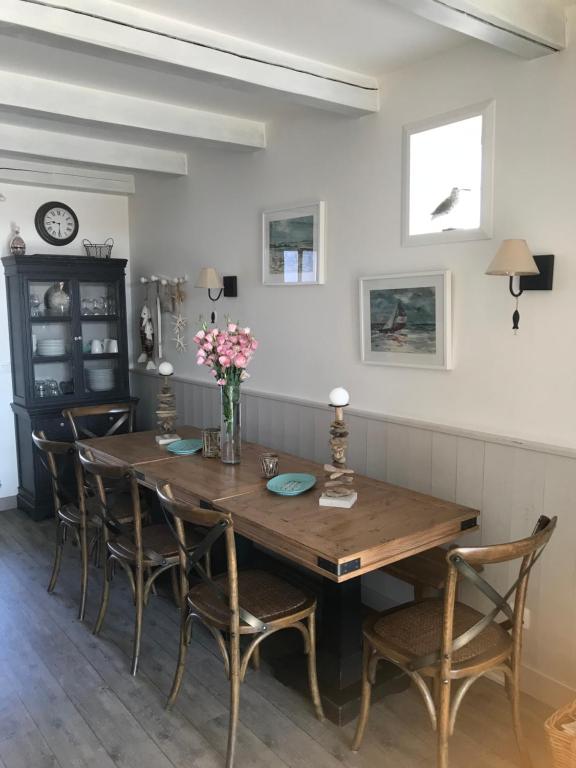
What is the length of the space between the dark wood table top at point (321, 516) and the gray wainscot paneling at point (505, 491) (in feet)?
0.80

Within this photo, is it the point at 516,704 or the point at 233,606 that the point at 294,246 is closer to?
the point at 233,606

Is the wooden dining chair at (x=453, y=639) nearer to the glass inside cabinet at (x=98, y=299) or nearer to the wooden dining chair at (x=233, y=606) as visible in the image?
the wooden dining chair at (x=233, y=606)

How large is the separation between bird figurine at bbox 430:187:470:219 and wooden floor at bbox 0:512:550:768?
2002 mm

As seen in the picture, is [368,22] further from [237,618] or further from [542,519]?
[237,618]

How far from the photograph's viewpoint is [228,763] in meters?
2.10

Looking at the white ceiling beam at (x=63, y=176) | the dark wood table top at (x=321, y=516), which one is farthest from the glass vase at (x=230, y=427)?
the white ceiling beam at (x=63, y=176)

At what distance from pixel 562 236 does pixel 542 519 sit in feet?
3.37

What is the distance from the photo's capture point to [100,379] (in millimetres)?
4844

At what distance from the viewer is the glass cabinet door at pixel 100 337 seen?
188 inches

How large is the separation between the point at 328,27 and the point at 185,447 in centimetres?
208

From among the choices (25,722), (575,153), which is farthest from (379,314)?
(25,722)

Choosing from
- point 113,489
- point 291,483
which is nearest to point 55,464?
point 113,489

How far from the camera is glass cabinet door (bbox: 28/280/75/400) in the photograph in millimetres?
4531

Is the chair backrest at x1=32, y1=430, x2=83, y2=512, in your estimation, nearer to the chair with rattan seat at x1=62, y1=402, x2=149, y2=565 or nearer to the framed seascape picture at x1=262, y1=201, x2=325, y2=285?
the chair with rattan seat at x1=62, y1=402, x2=149, y2=565
